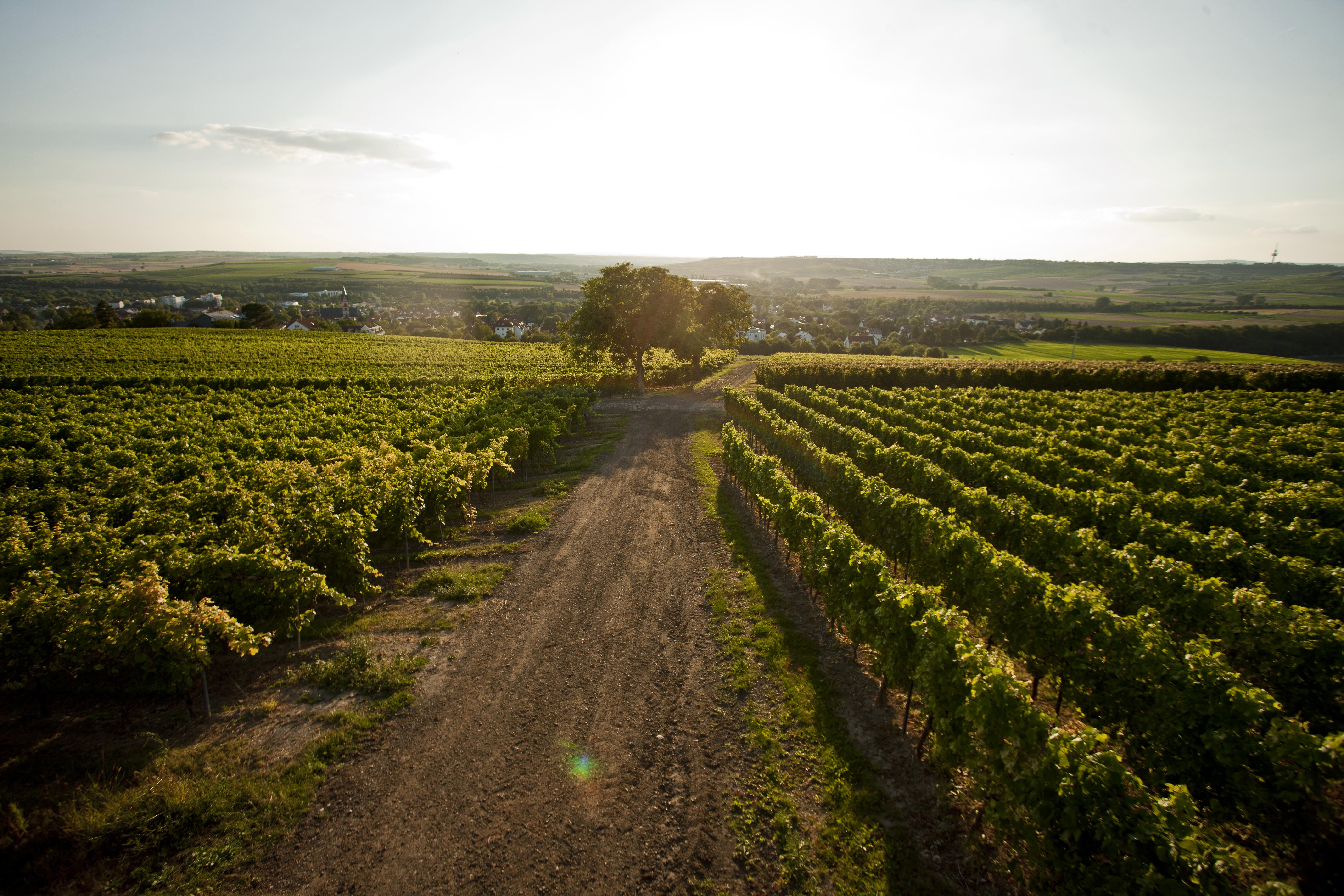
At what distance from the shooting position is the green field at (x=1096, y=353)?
71.2 metres

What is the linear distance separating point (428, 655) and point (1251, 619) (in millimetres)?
14473

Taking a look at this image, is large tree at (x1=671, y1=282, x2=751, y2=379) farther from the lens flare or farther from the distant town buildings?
the distant town buildings

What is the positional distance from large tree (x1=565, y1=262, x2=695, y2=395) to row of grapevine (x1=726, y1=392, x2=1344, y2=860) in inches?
1380

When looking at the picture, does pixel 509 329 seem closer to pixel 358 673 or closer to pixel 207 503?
pixel 207 503

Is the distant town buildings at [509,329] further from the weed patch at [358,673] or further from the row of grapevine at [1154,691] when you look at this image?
the row of grapevine at [1154,691]

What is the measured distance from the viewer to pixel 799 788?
8078 mm

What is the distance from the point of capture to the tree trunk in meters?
46.9

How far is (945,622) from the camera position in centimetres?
838

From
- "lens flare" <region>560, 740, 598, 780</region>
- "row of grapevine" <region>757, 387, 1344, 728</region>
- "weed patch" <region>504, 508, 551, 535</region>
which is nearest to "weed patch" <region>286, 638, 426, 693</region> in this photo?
"lens flare" <region>560, 740, 598, 780</region>

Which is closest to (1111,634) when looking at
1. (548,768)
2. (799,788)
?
(799,788)

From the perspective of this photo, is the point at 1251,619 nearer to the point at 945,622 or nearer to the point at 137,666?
the point at 945,622

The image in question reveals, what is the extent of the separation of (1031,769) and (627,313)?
40.7m

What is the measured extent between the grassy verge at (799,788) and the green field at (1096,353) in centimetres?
6077

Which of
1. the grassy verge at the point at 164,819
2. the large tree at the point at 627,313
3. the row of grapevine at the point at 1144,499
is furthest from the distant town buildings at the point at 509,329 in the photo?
the grassy verge at the point at 164,819
